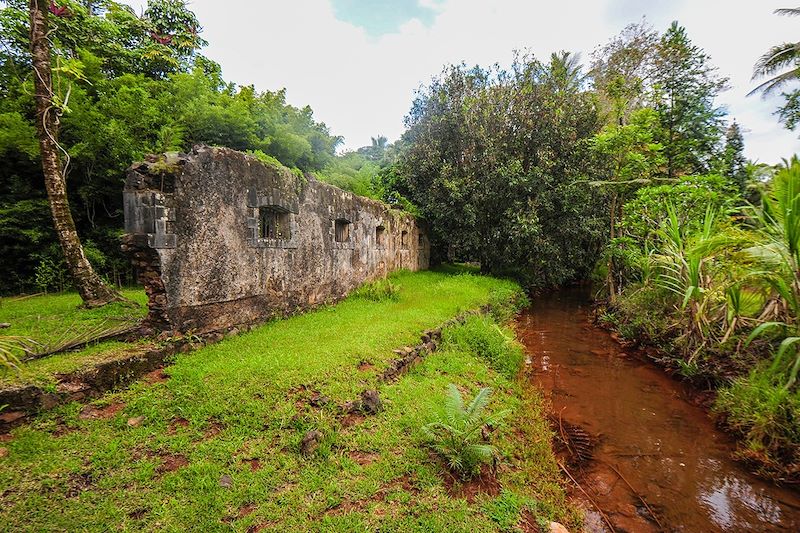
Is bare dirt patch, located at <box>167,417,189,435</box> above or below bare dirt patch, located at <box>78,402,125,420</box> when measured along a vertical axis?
below

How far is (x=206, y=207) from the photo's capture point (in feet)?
15.5

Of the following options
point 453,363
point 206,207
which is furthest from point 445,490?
point 206,207

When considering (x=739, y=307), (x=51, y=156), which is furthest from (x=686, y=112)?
(x=51, y=156)

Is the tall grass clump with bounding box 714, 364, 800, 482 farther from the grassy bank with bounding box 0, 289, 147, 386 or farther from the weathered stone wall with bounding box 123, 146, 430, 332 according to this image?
the grassy bank with bounding box 0, 289, 147, 386

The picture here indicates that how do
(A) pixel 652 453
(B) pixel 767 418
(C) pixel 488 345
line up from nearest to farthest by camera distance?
(B) pixel 767 418
(A) pixel 652 453
(C) pixel 488 345

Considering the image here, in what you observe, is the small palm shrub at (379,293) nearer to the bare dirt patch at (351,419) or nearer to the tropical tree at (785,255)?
the bare dirt patch at (351,419)

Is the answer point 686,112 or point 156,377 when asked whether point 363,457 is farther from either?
point 686,112

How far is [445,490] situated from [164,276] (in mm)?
4090

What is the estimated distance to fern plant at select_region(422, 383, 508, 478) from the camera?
118 inches

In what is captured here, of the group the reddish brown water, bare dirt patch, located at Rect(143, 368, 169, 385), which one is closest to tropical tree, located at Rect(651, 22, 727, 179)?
the reddish brown water

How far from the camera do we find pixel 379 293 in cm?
825

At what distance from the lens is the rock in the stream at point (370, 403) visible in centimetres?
365

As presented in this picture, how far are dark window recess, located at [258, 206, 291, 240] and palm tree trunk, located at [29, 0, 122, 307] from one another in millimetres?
2985

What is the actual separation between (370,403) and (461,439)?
1048mm
